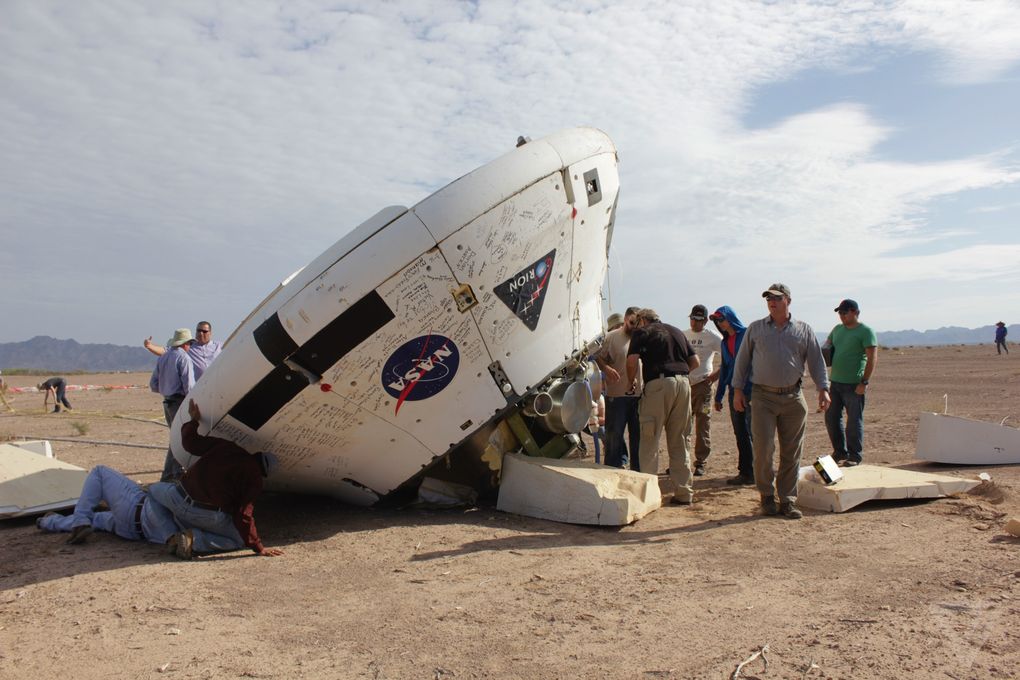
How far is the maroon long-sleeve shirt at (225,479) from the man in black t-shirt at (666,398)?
3388 millimetres

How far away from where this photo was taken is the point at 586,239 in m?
6.79

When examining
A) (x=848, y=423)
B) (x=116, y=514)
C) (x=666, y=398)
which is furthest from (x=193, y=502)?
(x=848, y=423)

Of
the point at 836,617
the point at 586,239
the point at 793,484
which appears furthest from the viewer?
the point at 586,239

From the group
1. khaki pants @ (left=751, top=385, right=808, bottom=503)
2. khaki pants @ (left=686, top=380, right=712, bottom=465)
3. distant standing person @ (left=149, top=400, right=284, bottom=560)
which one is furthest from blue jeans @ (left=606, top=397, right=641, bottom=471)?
distant standing person @ (left=149, top=400, right=284, bottom=560)

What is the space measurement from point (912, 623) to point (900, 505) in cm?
284

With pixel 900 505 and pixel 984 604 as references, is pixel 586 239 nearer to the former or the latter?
pixel 900 505

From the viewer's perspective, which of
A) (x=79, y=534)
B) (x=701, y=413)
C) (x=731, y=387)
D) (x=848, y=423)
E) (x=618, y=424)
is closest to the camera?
(x=79, y=534)

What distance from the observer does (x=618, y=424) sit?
8156 mm

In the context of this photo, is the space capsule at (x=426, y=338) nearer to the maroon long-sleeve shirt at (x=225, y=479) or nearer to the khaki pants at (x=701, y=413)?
the maroon long-sleeve shirt at (x=225, y=479)

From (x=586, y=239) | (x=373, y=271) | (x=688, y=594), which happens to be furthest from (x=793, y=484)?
(x=373, y=271)

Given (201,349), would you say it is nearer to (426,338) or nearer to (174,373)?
(174,373)

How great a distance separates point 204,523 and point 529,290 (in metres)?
3.13

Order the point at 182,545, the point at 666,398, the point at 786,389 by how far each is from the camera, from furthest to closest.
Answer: the point at 666,398 → the point at 786,389 → the point at 182,545

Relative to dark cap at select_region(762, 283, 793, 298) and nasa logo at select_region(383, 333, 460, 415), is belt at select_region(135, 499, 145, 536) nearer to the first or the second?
nasa logo at select_region(383, 333, 460, 415)
